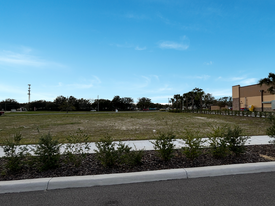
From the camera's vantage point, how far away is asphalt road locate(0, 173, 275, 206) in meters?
3.01

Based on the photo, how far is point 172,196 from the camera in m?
3.19

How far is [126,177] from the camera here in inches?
151

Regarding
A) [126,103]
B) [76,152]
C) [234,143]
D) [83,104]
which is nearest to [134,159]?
[76,152]

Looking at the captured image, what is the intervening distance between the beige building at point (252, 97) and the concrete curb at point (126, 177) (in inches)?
1609

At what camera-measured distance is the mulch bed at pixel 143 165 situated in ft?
13.3

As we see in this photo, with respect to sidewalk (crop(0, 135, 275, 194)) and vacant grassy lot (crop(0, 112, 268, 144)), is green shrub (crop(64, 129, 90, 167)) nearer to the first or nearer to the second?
sidewalk (crop(0, 135, 275, 194))

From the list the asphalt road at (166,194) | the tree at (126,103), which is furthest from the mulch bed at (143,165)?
the tree at (126,103)

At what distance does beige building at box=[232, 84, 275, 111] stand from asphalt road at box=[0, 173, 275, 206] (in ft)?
137

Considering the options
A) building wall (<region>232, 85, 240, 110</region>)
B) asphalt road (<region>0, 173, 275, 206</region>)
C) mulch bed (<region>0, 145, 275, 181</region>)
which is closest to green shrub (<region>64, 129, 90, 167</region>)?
mulch bed (<region>0, 145, 275, 181</region>)

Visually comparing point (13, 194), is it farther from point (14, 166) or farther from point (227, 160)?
point (227, 160)

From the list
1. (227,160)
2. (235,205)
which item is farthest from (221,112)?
(235,205)

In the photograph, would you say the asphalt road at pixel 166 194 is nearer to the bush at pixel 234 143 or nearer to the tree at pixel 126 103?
the bush at pixel 234 143

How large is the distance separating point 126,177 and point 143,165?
808mm

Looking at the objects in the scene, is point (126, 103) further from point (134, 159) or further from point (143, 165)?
point (134, 159)
